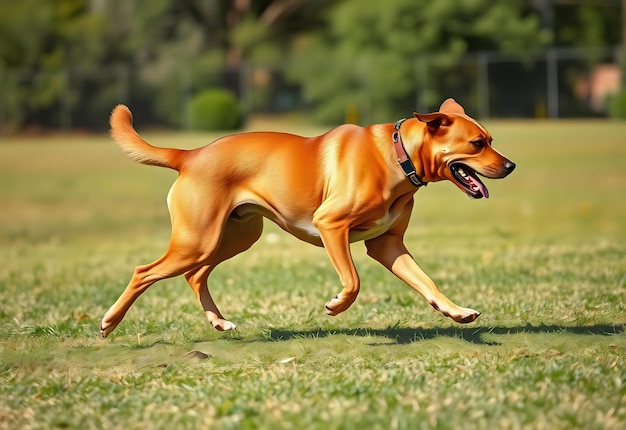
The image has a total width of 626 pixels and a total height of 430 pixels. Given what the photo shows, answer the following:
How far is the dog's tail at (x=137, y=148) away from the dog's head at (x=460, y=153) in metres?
1.60

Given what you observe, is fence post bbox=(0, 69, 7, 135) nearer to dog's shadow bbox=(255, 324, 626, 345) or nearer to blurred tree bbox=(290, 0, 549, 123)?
blurred tree bbox=(290, 0, 549, 123)

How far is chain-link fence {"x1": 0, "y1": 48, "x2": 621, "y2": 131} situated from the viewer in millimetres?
44844

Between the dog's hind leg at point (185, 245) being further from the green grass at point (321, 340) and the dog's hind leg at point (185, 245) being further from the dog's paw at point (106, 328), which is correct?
the green grass at point (321, 340)

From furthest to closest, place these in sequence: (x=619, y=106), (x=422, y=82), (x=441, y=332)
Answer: (x=422, y=82)
(x=619, y=106)
(x=441, y=332)

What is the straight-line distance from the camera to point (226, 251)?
26.0 feet

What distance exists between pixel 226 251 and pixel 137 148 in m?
0.96

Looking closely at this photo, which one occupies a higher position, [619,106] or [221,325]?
[619,106]

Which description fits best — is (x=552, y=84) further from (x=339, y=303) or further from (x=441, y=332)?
(x=339, y=303)

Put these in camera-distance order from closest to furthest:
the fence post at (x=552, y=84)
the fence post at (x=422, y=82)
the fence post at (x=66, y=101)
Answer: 1. the fence post at (x=552, y=84)
2. the fence post at (x=422, y=82)
3. the fence post at (x=66, y=101)

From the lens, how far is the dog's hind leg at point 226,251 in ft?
25.8

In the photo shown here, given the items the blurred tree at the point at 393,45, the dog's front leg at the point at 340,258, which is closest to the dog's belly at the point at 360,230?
the dog's front leg at the point at 340,258

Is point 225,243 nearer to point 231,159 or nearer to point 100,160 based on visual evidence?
point 231,159

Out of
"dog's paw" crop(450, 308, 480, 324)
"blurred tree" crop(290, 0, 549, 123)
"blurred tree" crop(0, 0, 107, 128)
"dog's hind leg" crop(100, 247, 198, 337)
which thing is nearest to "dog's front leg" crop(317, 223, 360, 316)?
"dog's paw" crop(450, 308, 480, 324)

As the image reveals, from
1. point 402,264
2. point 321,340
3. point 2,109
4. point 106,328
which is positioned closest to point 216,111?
point 2,109
